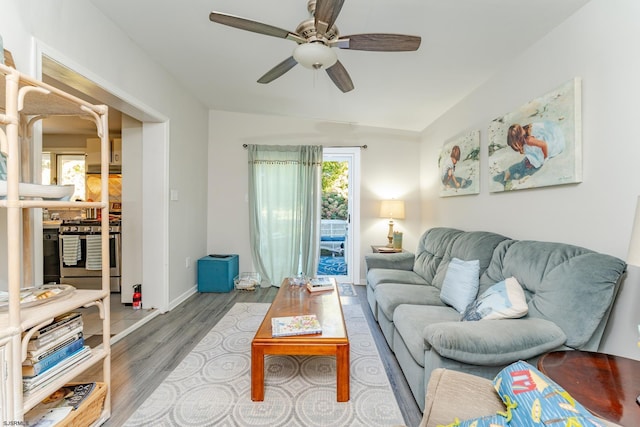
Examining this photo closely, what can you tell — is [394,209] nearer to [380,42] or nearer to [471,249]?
[471,249]

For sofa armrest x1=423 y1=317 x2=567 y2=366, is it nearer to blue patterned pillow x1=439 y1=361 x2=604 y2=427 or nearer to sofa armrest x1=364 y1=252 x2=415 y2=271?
blue patterned pillow x1=439 y1=361 x2=604 y2=427

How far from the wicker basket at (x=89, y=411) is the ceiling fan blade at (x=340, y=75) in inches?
94.0

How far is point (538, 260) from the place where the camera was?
5.95 feet

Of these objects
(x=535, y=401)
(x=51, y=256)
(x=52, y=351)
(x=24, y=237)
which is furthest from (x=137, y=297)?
(x=535, y=401)

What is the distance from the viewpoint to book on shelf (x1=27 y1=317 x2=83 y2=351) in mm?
1312

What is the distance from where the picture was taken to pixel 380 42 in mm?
1831

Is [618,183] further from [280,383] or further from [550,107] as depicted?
[280,383]

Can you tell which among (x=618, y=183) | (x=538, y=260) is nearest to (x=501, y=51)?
(x=618, y=183)

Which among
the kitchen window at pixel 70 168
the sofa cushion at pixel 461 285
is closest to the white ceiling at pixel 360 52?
the sofa cushion at pixel 461 285

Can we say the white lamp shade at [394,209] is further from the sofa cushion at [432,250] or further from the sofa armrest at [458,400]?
the sofa armrest at [458,400]

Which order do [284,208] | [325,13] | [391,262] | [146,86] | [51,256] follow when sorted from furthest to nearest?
[284,208] → [51,256] → [391,262] → [146,86] → [325,13]

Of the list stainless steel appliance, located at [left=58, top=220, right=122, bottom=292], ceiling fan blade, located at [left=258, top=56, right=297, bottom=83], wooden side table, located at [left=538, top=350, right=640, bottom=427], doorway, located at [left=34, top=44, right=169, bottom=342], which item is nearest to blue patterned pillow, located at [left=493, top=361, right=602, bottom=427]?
wooden side table, located at [left=538, top=350, right=640, bottom=427]

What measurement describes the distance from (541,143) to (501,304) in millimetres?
1147

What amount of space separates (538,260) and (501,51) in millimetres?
1635
